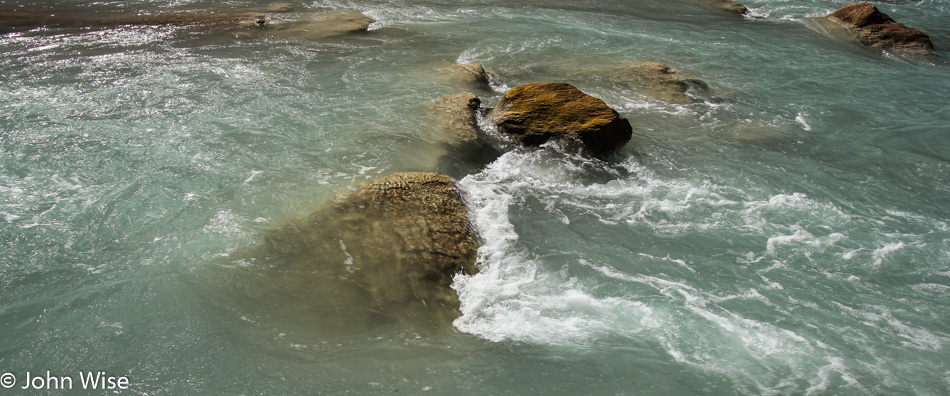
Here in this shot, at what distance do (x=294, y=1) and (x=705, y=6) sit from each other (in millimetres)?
13050

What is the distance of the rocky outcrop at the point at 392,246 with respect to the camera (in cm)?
602

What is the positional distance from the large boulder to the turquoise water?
1.30 feet

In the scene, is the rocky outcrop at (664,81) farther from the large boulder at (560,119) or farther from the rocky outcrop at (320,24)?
the rocky outcrop at (320,24)

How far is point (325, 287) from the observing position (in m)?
6.02

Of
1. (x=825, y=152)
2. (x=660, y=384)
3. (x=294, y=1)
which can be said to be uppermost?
(x=294, y=1)

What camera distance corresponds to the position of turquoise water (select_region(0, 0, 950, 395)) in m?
5.37

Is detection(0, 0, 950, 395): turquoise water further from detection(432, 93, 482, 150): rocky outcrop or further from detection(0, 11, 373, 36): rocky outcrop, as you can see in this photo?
detection(0, 11, 373, 36): rocky outcrop

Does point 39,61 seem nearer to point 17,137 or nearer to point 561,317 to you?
point 17,137

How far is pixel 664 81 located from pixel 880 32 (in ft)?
27.6

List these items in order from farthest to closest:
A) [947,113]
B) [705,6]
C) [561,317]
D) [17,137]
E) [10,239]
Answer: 1. [705,6]
2. [947,113]
3. [17,137]
4. [10,239]
5. [561,317]

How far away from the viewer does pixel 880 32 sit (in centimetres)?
1620

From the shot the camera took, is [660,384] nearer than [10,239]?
Yes

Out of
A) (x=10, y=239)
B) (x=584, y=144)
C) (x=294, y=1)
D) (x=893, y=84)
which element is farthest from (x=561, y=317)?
(x=294, y=1)

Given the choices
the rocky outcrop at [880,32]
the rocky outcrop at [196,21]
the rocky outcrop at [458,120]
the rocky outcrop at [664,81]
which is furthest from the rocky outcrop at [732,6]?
the rocky outcrop at [458,120]
